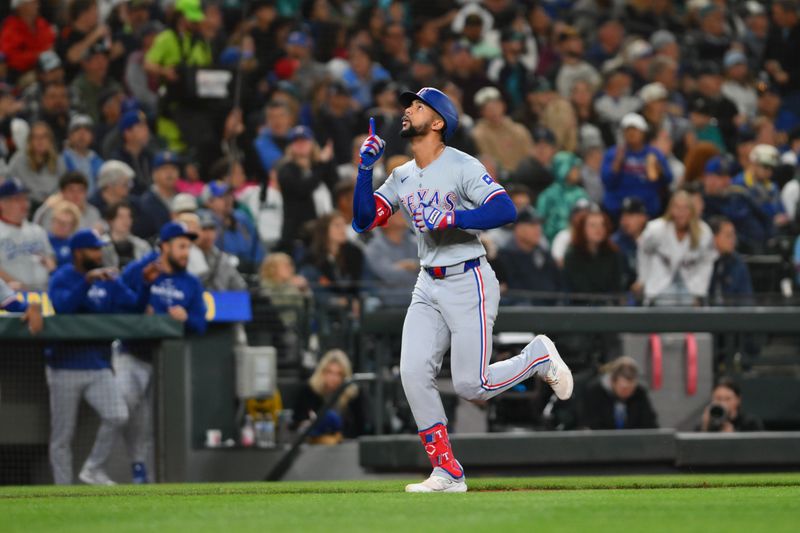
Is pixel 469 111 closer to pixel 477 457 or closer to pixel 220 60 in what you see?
pixel 220 60

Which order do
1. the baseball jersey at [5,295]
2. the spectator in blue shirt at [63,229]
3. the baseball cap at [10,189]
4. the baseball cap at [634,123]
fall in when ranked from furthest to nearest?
the baseball cap at [634,123] → the spectator in blue shirt at [63,229] → the baseball cap at [10,189] → the baseball jersey at [5,295]

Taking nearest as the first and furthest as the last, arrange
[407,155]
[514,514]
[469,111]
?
[514,514] < [407,155] < [469,111]

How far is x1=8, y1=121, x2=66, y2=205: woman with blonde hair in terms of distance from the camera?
12.9 metres

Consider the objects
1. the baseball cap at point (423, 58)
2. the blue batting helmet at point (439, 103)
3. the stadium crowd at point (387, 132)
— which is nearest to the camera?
the blue batting helmet at point (439, 103)

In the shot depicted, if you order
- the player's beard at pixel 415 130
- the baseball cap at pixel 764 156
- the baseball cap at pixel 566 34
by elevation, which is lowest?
the player's beard at pixel 415 130

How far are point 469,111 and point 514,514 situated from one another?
1105 centimetres

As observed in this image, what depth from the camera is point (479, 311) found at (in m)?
7.38

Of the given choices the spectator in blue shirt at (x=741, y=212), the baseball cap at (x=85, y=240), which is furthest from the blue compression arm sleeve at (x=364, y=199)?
the spectator in blue shirt at (x=741, y=212)

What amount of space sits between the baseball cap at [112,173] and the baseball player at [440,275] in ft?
17.8

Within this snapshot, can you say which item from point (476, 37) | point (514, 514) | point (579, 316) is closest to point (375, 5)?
point (476, 37)

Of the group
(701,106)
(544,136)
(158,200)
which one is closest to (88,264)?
(158,200)

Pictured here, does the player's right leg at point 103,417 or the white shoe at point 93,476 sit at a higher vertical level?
the player's right leg at point 103,417

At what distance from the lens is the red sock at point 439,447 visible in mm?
7367

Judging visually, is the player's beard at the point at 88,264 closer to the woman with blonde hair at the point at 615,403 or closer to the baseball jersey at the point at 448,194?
the baseball jersey at the point at 448,194
